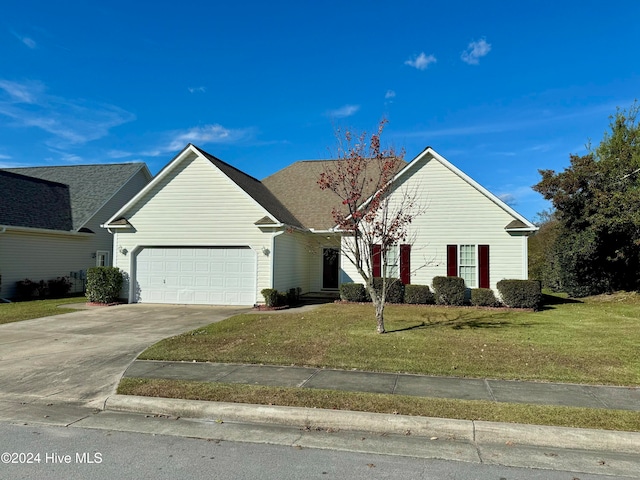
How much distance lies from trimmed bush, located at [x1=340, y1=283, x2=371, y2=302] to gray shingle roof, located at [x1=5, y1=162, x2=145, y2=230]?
15514mm

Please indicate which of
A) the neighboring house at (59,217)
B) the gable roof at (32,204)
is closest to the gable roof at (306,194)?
the neighboring house at (59,217)

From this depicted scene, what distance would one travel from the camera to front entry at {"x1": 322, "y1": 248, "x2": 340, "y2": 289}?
886 inches

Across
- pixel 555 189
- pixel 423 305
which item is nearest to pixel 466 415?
pixel 423 305

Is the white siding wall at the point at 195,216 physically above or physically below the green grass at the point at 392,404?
above

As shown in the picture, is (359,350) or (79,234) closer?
(359,350)

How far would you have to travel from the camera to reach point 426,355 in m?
8.49

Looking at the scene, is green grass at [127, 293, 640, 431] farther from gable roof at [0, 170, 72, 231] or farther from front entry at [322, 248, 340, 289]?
gable roof at [0, 170, 72, 231]

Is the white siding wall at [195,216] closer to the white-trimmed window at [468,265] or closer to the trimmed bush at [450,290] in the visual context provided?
the trimmed bush at [450,290]

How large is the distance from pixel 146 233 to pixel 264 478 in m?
16.2

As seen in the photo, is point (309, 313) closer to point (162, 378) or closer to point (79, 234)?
point (162, 378)

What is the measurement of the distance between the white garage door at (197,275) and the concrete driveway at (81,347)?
1373mm

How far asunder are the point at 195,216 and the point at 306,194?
296 inches

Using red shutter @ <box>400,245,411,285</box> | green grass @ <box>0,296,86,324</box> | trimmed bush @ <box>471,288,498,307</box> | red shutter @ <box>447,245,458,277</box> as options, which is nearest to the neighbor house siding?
green grass @ <box>0,296,86,324</box>

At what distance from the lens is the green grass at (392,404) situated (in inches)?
204
